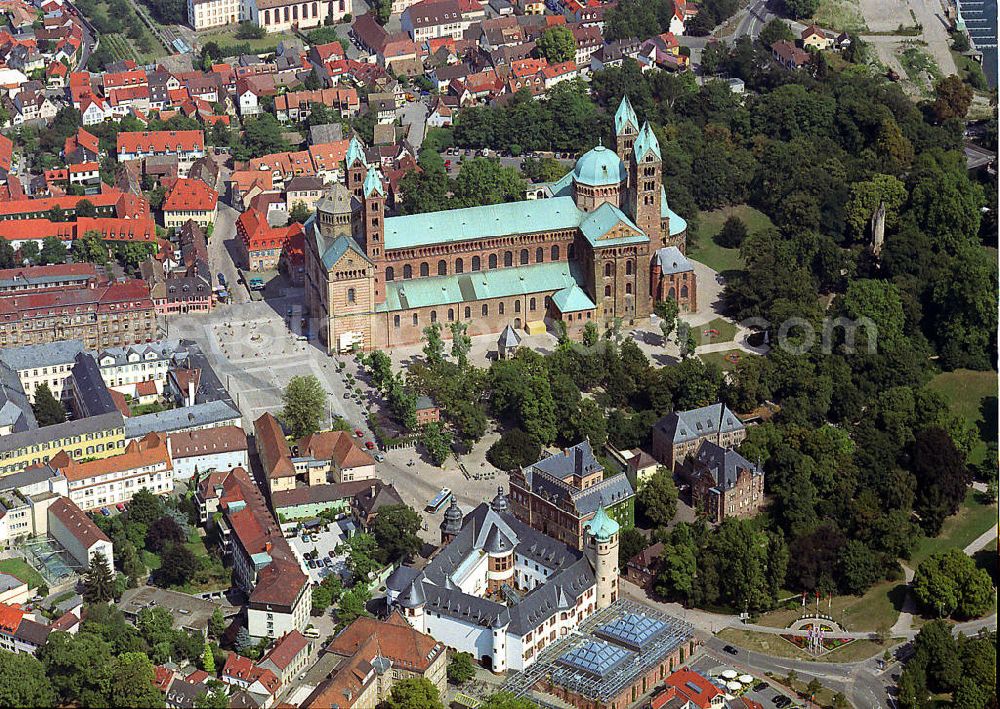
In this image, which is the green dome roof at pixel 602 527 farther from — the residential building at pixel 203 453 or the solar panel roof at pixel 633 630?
the residential building at pixel 203 453

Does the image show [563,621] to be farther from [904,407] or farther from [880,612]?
[904,407]

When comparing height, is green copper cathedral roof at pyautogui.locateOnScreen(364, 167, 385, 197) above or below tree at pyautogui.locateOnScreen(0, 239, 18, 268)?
above

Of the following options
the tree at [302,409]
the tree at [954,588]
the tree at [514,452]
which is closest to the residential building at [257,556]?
the tree at [302,409]

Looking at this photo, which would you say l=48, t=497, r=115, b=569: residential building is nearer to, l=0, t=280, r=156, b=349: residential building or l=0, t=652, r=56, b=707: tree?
l=0, t=652, r=56, b=707: tree

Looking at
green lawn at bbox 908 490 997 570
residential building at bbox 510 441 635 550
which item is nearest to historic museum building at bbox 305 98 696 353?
residential building at bbox 510 441 635 550

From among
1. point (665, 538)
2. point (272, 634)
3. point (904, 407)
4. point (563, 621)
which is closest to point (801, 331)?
point (904, 407)

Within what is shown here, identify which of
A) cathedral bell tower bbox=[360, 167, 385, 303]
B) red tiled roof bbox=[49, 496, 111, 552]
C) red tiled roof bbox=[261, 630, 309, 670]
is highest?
cathedral bell tower bbox=[360, 167, 385, 303]

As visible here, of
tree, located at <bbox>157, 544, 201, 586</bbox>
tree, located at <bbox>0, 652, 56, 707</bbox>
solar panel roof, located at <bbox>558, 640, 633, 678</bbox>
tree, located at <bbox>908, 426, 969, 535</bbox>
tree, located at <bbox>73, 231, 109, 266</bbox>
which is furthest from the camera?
tree, located at <bbox>73, 231, 109, 266</bbox>
